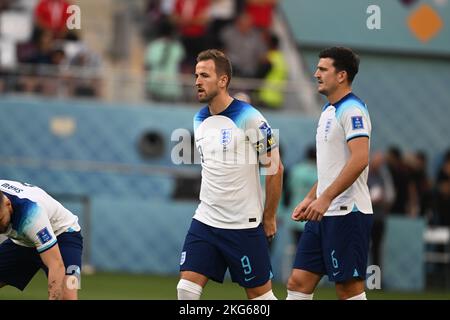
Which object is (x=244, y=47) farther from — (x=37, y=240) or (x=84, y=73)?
(x=37, y=240)

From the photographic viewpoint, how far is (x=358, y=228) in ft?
35.2

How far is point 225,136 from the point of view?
35.0 feet

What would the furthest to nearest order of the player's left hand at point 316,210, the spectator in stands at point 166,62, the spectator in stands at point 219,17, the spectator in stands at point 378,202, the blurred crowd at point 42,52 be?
the spectator in stands at point 219,17 < the spectator in stands at point 166,62 < the blurred crowd at point 42,52 < the spectator in stands at point 378,202 < the player's left hand at point 316,210

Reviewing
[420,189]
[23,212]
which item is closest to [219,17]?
[420,189]

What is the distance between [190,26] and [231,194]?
12431 millimetres

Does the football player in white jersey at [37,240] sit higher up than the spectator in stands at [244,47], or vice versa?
the spectator in stands at [244,47]

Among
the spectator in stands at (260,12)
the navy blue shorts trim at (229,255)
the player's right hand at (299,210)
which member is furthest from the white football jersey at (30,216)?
the spectator in stands at (260,12)

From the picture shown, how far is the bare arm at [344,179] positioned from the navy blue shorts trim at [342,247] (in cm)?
41

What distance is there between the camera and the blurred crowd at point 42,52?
21438mm

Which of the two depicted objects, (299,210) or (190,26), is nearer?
(299,210)

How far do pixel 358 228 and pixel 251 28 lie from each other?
12.7m

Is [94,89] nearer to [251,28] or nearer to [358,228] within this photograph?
[251,28]

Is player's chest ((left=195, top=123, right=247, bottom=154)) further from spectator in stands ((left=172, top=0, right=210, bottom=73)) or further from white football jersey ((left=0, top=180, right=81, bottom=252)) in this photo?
spectator in stands ((left=172, top=0, right=210, bottom=73))

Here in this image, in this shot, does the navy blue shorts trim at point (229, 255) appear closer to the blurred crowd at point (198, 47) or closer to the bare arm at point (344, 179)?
the bare arm at point (344, 179)
